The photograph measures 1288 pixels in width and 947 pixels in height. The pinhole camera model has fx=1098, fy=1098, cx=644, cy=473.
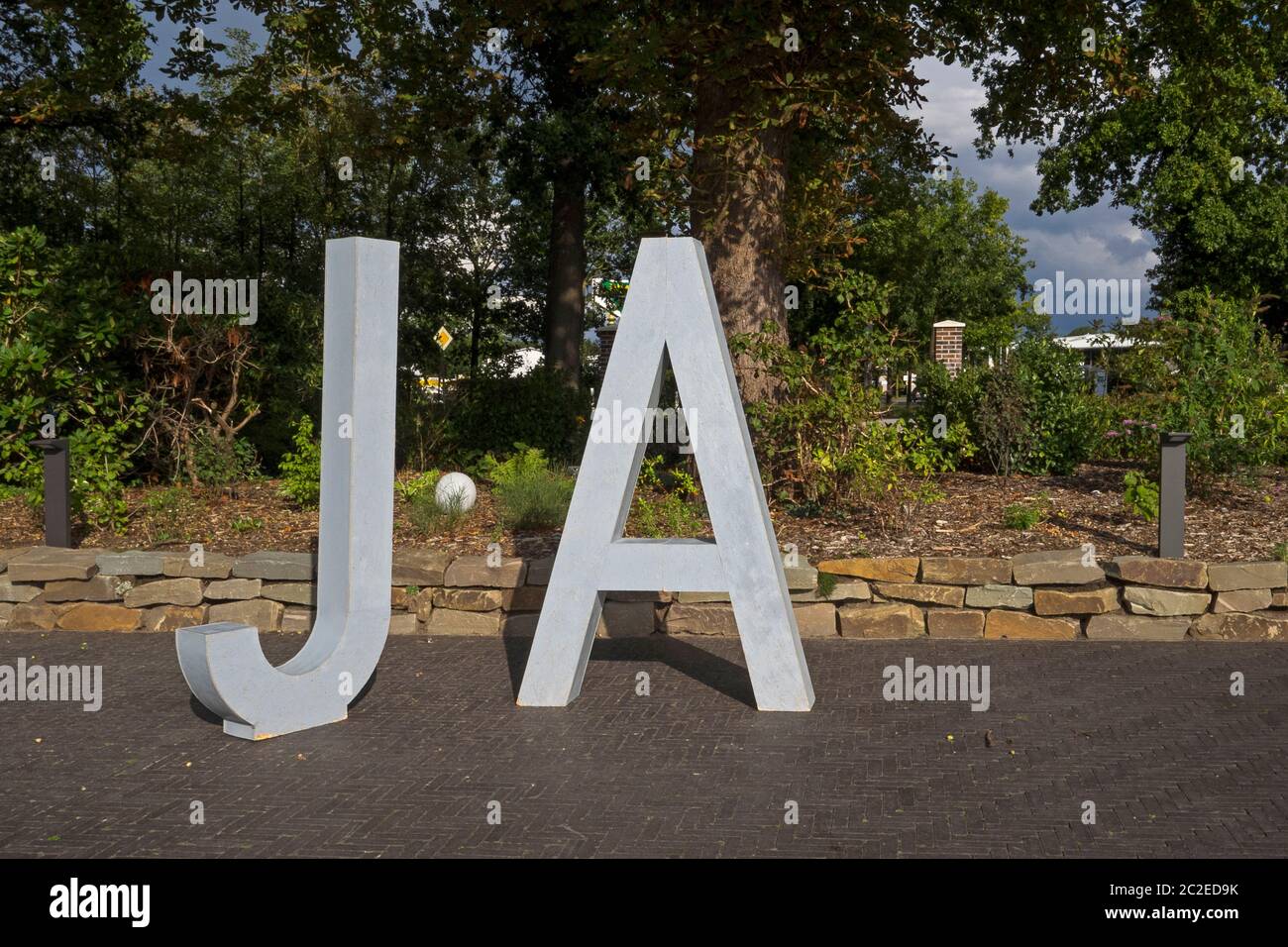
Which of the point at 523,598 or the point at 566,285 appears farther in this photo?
the point at 566,285

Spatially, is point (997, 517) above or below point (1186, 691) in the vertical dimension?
above

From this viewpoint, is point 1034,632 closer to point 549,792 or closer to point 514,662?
point 514,662

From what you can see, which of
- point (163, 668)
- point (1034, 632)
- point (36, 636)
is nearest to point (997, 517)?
point (1034, 632)

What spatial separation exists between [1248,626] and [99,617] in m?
8.23

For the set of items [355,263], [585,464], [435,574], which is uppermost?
[355,263]

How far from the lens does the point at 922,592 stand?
760 cm

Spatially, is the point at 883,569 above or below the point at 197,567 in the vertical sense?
above

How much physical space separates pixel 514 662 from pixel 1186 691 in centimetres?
404

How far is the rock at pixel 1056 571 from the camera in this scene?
7.47 m

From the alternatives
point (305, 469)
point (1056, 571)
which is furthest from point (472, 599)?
point (1056, 571)

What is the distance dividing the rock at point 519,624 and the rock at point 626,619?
0.49 meters

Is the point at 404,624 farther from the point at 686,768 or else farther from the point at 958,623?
the point at 958,623

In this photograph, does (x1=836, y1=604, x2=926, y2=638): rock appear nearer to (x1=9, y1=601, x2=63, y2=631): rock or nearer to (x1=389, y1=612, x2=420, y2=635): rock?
(x1=389, y1=612, x2=420, y2=635): rock

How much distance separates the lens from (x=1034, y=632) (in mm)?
7531
